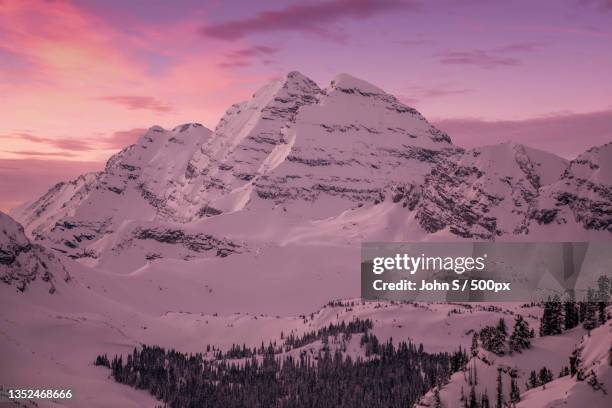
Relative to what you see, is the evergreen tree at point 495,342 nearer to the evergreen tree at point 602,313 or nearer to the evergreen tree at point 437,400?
the evergreen tree at point 437,400

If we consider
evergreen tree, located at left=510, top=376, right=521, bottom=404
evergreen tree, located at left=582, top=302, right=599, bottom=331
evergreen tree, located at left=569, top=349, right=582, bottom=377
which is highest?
evergreen tree, located at left=582, top=302, right=599, bottom=331

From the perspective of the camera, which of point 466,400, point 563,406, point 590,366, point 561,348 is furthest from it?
point 561,348

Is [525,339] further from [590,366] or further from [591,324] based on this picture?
[590,366]

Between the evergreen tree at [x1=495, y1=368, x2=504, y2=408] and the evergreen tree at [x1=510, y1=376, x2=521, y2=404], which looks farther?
the evergreen tree at [x1=495, y1=368, x2=504, y2=408]

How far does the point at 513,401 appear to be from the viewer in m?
159

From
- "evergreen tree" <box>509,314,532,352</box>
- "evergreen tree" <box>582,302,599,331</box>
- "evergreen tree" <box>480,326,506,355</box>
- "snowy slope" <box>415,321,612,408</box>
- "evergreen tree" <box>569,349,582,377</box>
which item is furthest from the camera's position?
"evergreen tree" <box>509,314,532,352</box>

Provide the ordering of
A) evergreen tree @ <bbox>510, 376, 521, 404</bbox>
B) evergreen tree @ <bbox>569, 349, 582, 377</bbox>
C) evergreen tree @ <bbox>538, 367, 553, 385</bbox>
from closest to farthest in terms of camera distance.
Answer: evergreen tree @ <bbox>569, 349, 582, 377</bbox>, evergreen tree @ <bbox>510, 376, 521, 404</bbox>, evergreen tree @ <bbox>538, 367, 553, 385</bbox>

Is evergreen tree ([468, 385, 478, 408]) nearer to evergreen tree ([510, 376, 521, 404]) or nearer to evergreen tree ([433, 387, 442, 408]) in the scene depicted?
evergreen tree ([433, 387, 442, 408])

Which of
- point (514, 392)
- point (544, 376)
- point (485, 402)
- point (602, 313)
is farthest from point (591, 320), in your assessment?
point (514, 392)

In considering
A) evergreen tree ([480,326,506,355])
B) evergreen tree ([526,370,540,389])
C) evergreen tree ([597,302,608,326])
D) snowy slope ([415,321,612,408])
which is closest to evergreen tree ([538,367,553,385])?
evergreen tree ([526,370,540,389])

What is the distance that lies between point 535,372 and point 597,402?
42.2 meters

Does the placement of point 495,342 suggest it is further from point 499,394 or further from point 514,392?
point 514,392

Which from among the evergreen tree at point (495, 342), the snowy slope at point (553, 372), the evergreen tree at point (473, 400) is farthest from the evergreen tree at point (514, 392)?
the evergreen tree at point (495, 342)

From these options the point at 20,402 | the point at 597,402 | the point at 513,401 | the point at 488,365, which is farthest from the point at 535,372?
the point at 20,402
